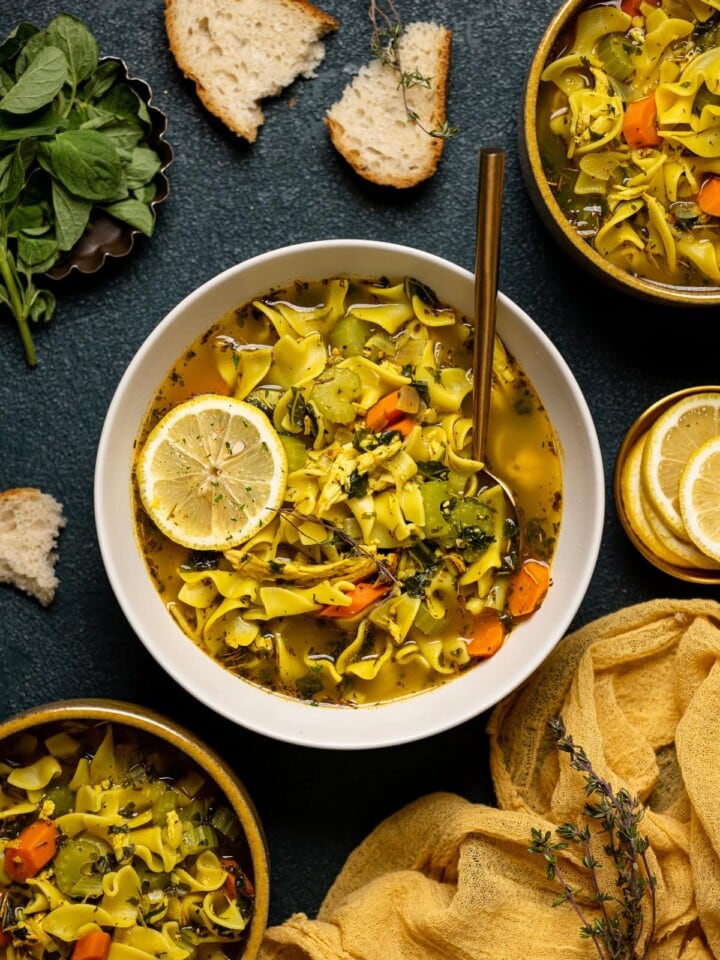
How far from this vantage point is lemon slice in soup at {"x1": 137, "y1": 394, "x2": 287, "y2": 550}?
3545mm

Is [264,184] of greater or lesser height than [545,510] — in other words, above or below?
above

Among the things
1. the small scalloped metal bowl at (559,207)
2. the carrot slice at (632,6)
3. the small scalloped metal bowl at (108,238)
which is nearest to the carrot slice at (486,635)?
the small scalloped metal bowl at (559,207)

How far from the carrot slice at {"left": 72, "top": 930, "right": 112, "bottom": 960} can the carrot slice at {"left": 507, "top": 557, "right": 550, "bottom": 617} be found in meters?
1.97

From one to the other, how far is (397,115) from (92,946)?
11.4 ft

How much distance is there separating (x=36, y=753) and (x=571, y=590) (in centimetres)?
214

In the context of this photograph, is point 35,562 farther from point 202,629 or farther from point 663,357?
point 663,357

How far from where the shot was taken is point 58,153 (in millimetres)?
3658

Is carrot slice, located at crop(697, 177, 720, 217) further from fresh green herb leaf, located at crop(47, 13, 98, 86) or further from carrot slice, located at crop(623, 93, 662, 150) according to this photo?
fresh green herb leaf, located at crop(47, 13, 98, 86)

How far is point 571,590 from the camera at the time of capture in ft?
11.5

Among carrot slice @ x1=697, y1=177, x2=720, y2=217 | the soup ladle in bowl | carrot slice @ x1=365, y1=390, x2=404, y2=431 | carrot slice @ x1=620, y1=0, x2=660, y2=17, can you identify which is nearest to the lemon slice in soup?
carrot slice @ x1=365, y1=390, x2=404, y2=431

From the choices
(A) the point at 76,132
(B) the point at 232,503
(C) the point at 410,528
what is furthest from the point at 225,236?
(C) the point at 410,528

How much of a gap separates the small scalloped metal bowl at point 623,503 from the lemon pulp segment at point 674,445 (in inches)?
1.2

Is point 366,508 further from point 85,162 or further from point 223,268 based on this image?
point 85,162

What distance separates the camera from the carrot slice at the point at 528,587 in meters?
3.67
